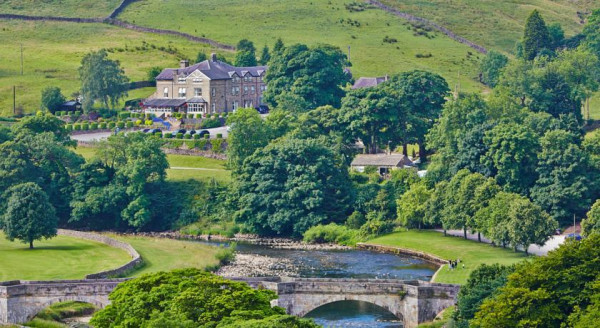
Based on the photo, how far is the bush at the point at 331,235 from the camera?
15362 centimetres

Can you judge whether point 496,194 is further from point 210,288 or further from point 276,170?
point 210,288

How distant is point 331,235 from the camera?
15425 centimetres

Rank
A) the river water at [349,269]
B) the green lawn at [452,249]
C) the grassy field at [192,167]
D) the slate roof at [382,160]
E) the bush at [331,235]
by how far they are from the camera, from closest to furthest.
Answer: the river water at [349,269], the green lawn at [452,249], the bush at [331,235], the grassy field at [192,167], the slate roof at [382,160]

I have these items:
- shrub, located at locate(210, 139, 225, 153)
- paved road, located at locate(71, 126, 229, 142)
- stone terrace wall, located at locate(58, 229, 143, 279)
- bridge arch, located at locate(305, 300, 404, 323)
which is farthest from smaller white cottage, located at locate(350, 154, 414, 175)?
bridge arch, located at locate(305, 300, 404, 323)

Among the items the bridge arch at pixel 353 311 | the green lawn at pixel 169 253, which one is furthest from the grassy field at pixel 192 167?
the bridge arch at pixel 353 311

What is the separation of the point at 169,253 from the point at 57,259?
12.2 metres

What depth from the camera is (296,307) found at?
107812mm

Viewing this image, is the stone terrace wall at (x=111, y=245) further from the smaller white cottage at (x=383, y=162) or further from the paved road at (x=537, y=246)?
the smaller white cottage at (x=383, y=162)

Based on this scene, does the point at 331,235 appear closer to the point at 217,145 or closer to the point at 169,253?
the point at 169,253

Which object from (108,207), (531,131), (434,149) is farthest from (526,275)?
(434,149)

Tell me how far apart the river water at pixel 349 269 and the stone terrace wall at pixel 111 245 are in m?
13.3

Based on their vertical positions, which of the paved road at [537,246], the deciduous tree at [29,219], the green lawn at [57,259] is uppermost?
the deciduous tree at [29,219]

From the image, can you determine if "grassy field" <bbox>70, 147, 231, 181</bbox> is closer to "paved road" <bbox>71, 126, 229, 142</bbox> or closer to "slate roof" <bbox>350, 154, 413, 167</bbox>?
"paved road" <bbox>71, 126, 229, 142</bbox>

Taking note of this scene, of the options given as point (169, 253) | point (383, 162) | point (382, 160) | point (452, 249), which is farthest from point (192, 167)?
point (452, 249)
